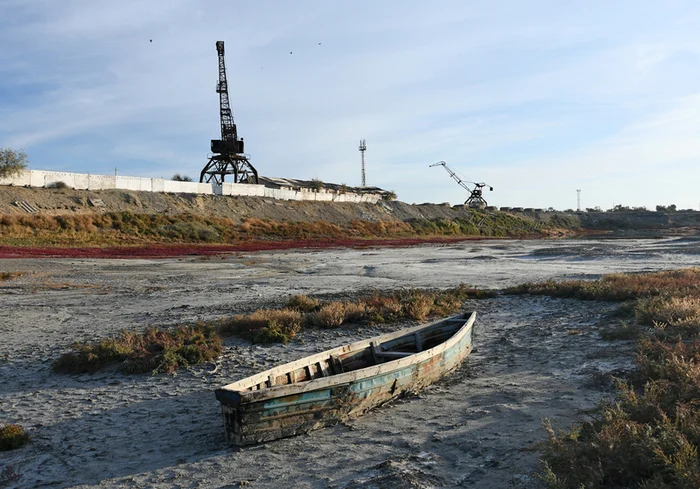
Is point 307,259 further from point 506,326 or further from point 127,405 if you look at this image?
point 127,405

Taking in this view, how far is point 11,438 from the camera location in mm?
7973

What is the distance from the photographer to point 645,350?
10602mm

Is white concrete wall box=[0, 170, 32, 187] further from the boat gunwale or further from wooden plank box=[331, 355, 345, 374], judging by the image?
wooden plank box=[331, 355, 345, 374]

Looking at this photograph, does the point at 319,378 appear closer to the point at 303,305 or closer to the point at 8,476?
the point at 8,476

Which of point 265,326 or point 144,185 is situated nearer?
point 265,326

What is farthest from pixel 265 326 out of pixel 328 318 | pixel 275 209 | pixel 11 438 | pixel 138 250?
pixel 275 209

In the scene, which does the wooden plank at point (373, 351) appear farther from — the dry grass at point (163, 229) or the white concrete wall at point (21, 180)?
the white concrete wall at point (21, 180)

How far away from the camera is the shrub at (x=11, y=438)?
7918 mm

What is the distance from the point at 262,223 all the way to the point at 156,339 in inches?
2011

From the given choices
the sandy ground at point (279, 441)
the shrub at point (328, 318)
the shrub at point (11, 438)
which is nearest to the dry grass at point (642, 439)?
the sandy ground at point (279, 441)

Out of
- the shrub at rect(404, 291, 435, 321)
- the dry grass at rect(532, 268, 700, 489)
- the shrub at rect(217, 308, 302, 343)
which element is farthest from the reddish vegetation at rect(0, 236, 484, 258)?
the dry grass at rect(532, 268, 700, 489)

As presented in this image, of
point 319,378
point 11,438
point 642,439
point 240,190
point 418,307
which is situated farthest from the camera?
point 240,190

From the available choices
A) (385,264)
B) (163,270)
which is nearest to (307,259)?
(385,264)

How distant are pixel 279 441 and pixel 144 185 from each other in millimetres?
58416
